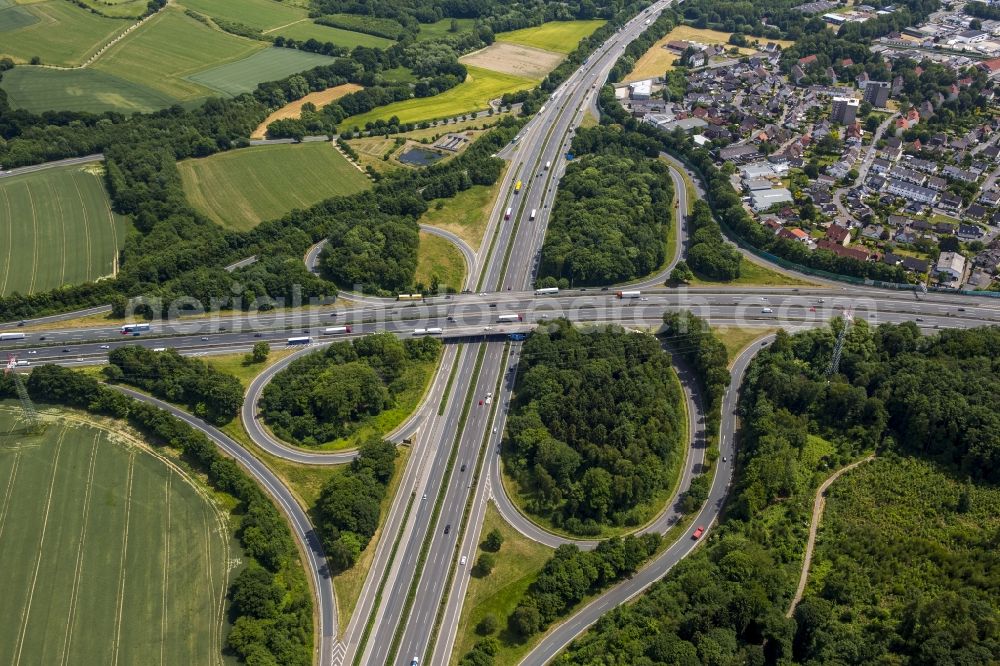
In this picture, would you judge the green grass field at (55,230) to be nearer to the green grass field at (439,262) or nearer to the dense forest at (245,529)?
the dense forest at (245,529)

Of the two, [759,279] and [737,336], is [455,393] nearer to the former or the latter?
[737,336]

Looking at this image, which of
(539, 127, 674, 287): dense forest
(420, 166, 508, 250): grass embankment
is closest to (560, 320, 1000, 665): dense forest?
(539, 127, 674, 287): dense forest

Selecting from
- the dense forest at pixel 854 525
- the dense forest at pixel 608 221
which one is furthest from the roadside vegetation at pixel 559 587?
the dense forest at pixel 608 221

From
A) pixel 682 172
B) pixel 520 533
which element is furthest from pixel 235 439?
pixel 682 172

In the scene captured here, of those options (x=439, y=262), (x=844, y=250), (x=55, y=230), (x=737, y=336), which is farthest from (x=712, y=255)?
(x=55, y=230)

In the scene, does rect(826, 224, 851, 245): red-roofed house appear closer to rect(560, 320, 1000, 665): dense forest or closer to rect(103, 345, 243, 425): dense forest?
rect(560, 320, 1000, 665): dense forest

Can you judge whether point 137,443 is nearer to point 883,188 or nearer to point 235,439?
point 235,439
